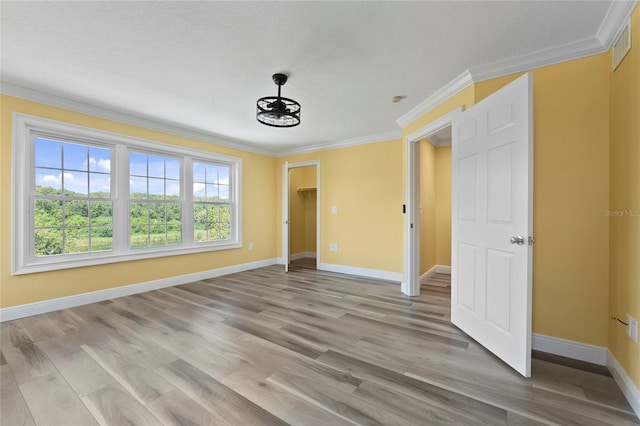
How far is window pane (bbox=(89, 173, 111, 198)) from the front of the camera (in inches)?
135

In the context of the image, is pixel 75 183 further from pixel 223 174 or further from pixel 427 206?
pixel 427 206

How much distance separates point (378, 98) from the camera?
3.10 m

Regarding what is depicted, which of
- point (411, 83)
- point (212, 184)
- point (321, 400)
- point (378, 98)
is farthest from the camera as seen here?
point (212, 184)

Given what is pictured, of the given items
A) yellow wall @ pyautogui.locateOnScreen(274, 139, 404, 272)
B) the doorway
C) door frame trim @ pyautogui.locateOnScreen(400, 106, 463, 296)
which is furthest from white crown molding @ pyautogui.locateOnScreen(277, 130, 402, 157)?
door frame trim @ pyautogui.locateOnScreen(400, 106, 463, 296)

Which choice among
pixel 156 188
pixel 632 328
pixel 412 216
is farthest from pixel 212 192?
pixel 632 328

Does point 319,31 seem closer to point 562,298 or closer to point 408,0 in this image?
point 408,0

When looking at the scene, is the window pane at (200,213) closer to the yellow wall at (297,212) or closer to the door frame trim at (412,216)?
the yellow wall at (297,212)

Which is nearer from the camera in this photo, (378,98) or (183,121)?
(378,98)

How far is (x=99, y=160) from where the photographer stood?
3.50m

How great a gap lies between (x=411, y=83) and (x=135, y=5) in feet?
7.83

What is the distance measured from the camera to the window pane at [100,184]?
3426mm

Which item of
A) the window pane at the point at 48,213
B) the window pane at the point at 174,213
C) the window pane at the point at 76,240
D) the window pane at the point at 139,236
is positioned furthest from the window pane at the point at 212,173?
the window pane at the point at 48,213

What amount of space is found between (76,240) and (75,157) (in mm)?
1049

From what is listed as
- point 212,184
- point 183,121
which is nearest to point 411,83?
point 183,121
